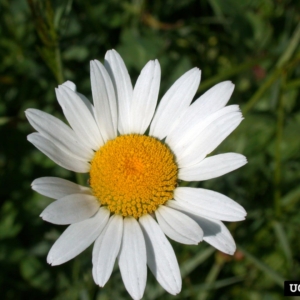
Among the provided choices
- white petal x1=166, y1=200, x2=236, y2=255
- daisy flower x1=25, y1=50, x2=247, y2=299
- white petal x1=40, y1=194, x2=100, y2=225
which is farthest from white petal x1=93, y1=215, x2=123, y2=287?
white petal x1=166, y1=200, x2=236, y2=255

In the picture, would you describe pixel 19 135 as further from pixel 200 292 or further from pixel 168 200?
pixel 200 292

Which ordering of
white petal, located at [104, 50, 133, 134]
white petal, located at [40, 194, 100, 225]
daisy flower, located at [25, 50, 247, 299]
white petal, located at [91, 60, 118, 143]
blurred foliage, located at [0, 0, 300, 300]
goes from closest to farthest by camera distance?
white petal, located at [40, 194, 100, 225], daisy flower, located at [25, 50, 247, 299], white petal, located at [91, 60, 118, 143], white petal, located at [104, 50, 133, 134], blurred foliage, located at [0, 0, 300, 300]

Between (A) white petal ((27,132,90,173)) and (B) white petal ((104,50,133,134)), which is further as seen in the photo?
(B) white petal ((104,50,133,134))

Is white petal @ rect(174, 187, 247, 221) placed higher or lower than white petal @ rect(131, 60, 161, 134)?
lower

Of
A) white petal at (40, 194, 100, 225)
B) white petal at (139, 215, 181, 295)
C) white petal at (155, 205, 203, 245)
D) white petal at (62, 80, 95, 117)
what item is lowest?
white petal at (139, 215, 181, 295)

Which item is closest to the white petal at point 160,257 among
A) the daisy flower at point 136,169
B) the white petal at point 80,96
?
the daisy flower at point 136,169

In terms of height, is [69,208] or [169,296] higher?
[69,208]

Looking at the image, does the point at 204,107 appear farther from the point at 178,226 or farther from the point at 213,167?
the point at 178,226

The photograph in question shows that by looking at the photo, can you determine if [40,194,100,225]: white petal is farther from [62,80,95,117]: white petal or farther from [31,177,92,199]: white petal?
[62,80,95,117]: white petal

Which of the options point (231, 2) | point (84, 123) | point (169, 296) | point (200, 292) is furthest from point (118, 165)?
point (231, 2)
